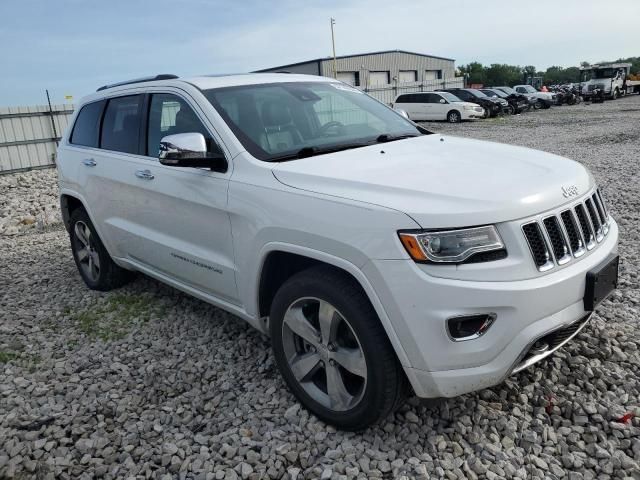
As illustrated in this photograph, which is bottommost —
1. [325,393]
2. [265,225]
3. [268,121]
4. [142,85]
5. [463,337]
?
[325,393]

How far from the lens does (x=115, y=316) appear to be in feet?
15.3

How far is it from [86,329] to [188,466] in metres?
2.16

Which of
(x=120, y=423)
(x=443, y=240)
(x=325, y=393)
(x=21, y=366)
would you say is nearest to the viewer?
(x=443, y=240)

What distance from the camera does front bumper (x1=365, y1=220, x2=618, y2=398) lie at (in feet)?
7.30

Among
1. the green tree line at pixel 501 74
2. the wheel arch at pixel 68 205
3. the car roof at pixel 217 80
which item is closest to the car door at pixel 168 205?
the car roof at pixel 217 80

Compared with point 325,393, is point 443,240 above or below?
above

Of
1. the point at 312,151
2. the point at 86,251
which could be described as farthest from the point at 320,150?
the point at 86,251

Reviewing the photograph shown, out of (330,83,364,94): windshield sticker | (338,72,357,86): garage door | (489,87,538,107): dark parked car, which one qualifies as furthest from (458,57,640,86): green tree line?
(330,83,364,94): windshield sticker

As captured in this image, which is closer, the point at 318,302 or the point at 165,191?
the point at 318,302

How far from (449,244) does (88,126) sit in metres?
3.91

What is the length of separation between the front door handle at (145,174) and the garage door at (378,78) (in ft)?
156

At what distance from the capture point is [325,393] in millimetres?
2922

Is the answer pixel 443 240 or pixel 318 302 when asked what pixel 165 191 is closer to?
pixel 318 302

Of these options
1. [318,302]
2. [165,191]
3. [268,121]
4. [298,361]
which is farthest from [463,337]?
[165,191]
